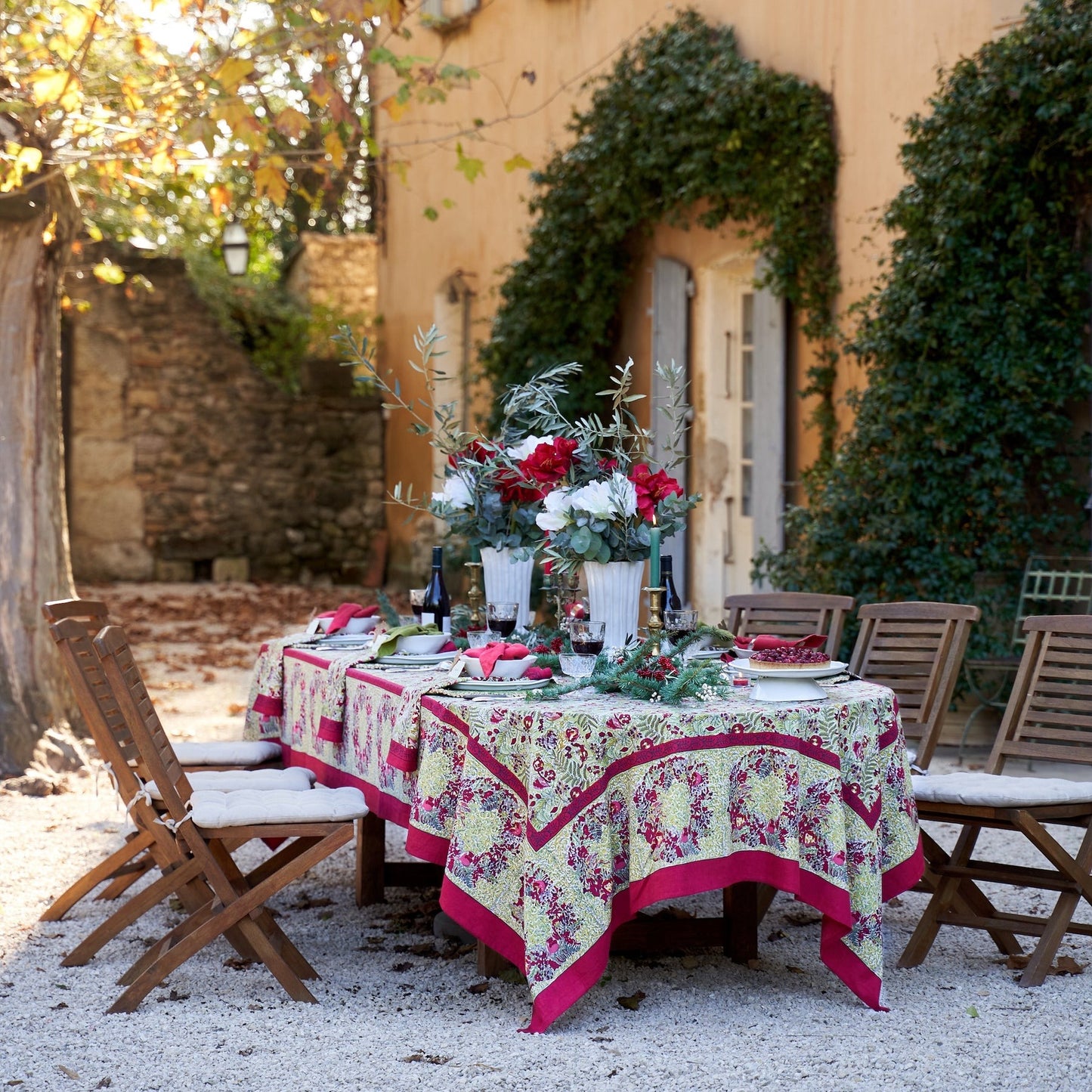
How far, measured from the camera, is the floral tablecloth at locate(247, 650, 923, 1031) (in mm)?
3156

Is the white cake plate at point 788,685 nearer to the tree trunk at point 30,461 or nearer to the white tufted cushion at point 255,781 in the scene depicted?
the white tufted cushion at point 255,781

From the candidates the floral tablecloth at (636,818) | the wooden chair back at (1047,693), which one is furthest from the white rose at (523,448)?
the wooden chair back at (1047,693)

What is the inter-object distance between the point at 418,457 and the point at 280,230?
7139mm

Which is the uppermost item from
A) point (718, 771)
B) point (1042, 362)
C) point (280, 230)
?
point (280, 230)

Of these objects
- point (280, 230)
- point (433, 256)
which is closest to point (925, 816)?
point (433, 256)

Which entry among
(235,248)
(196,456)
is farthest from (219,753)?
(196,456)

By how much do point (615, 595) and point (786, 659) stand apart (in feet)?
Result: 1.97

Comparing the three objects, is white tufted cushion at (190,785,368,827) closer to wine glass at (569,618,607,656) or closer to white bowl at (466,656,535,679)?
white bowl at (466,656,535,679)

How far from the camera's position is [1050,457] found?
6.54 meters

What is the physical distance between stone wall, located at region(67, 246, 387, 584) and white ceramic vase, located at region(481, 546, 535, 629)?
995 centimetres

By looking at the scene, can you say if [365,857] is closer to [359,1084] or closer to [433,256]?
[359,1084]

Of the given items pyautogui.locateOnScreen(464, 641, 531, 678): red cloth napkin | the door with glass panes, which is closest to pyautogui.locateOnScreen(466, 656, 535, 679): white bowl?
pyautogui.locateOnScreen(464, 641, 531, 678): red cloth napkin

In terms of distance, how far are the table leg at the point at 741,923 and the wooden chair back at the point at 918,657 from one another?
2.20ft

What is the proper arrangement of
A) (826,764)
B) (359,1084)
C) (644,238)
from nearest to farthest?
1. (359,1084)
2. (826,764)
3. (644,238)
